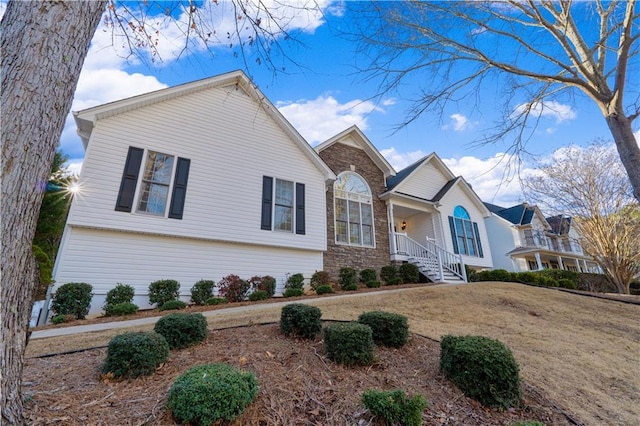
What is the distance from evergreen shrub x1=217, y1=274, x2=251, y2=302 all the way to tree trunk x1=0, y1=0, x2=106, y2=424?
6929 millimetres

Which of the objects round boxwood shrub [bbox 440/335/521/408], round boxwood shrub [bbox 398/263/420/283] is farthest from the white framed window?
round boxwood shrub [bbox 398/263/420/283]

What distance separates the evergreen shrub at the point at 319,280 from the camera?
1006 cm

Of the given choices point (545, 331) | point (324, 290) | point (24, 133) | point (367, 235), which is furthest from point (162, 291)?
point (545, 331)

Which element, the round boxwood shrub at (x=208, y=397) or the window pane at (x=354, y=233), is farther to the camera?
the window pane at (x=354, y=233)

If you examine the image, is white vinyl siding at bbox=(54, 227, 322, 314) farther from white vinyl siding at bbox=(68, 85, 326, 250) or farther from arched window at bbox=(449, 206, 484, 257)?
arched window at bbox=(449, 206, 484, 257)

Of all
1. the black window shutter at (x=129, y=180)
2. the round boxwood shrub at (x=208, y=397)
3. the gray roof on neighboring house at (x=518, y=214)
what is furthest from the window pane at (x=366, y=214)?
the gray roof on neighboring house at (x=518, y=214)

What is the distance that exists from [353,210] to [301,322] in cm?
950

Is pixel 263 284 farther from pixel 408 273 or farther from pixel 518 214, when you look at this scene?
pixel 518 214

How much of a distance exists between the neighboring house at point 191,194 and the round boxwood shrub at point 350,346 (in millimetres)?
5064

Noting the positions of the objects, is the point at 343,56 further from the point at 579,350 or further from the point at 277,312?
the point at 579,350

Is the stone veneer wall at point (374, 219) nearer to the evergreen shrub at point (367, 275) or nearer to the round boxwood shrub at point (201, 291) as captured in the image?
the evergreen shrub at point (367, 275)

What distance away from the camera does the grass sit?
10.8 ft

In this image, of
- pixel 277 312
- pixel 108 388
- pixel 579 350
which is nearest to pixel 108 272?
pixel 277 312

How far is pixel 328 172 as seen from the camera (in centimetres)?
1168
